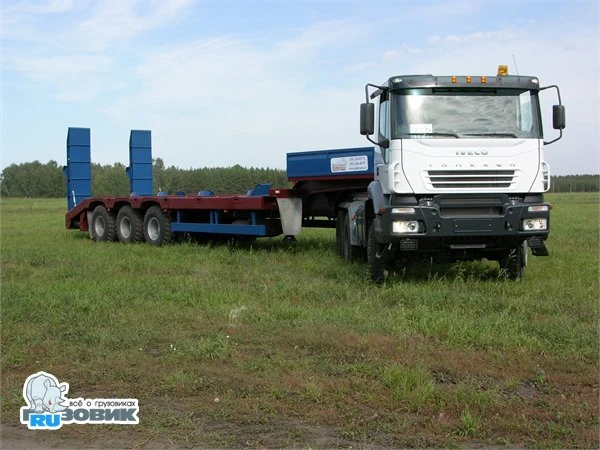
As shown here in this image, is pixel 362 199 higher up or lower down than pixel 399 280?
higher up

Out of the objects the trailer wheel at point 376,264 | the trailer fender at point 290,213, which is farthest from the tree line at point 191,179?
the trailer wheel at point 376,264

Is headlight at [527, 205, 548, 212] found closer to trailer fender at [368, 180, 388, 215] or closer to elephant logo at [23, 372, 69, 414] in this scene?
trailer fender at [368, 180, 388, 215]

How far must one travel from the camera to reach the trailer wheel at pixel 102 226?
1722cm

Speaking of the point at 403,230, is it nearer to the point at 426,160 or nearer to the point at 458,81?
the point at 426,160

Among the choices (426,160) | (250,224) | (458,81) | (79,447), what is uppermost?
(458,81)

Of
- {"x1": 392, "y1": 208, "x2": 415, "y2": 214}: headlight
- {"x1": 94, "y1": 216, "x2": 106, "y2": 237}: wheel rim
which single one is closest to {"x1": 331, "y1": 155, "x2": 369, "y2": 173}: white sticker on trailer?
{"x1": 392, "y1": 208, "x2": 415, "y2": 214}: headlight

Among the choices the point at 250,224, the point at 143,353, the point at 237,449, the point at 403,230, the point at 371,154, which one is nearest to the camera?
the point at 237,449

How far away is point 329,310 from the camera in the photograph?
7.64 metres

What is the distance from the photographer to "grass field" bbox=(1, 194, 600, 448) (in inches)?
173

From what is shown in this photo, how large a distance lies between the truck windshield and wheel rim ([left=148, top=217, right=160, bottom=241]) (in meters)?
8.65

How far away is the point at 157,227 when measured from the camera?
51.9 feet

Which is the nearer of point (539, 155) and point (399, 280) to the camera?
point (539, 155)

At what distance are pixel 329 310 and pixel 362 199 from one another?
164 inches

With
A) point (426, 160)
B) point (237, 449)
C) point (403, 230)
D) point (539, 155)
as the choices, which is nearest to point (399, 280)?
point (403, 230)
